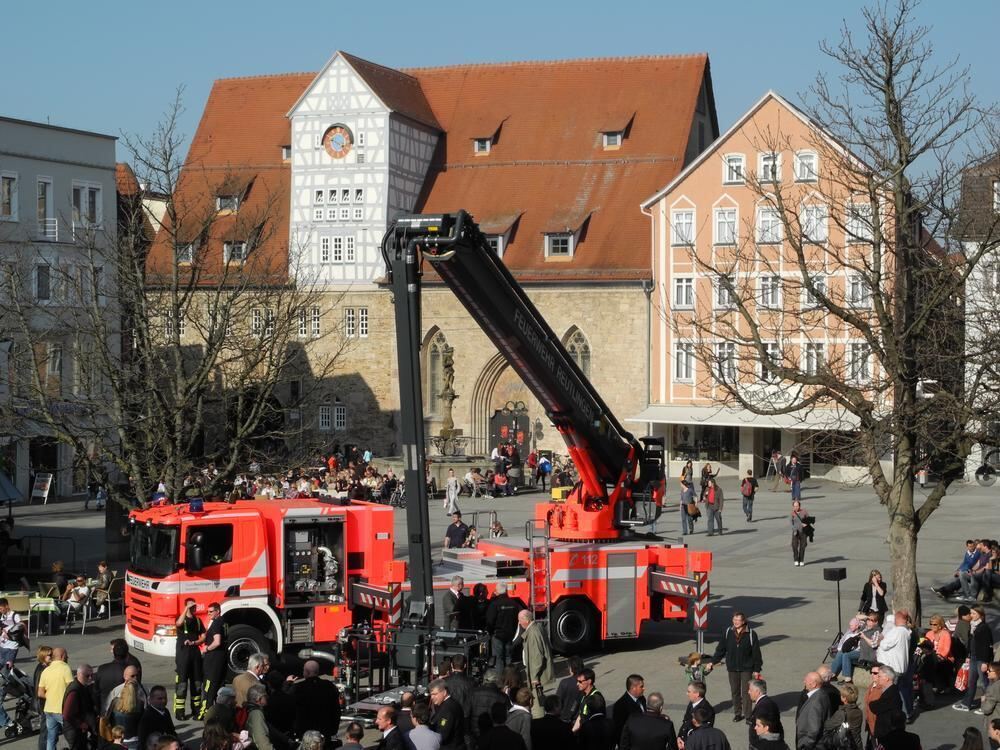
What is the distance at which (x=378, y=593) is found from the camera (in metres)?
20.5

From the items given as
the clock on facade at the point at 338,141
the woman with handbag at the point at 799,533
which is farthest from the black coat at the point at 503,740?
the clock on facade at the point at 338,141

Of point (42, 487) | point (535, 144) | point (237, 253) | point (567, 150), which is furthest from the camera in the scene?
point (535, 144)

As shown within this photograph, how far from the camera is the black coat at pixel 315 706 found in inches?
580

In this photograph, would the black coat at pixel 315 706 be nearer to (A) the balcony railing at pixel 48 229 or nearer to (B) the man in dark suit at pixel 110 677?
(B) the man in dark suit at pixel 110 677

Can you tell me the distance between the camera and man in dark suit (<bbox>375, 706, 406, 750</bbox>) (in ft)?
42.7

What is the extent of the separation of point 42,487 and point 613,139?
24.9m

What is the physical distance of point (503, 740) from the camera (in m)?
12.6

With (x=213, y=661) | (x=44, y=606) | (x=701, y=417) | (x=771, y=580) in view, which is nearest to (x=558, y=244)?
(x=701, y=417)

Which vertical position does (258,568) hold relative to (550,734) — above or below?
above

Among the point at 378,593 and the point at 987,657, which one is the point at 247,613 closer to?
the point at 378,593

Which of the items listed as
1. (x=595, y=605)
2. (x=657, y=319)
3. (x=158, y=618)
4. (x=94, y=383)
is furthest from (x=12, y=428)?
(x=657, y=319)

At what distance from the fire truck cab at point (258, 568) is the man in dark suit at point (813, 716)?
7144mm

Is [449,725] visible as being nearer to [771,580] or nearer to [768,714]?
[768,714]

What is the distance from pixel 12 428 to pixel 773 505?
72.7ft
